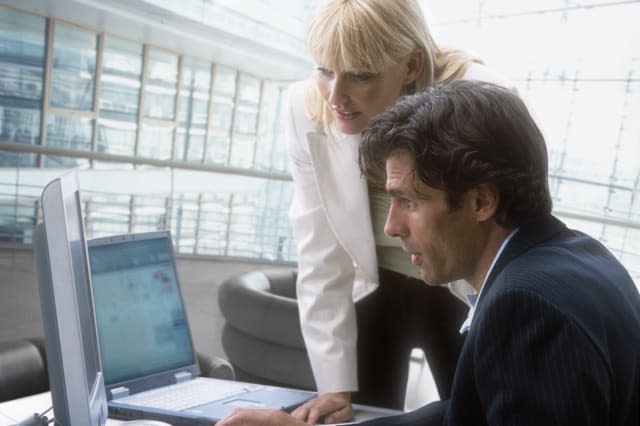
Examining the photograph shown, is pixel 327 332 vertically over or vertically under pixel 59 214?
under

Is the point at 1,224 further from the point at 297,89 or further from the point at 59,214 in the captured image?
the point at 59,214

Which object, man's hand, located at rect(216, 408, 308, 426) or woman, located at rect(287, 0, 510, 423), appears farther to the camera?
woman, located at rect(287, 0, 510, 423)

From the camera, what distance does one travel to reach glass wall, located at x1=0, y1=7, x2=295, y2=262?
2.54 meters

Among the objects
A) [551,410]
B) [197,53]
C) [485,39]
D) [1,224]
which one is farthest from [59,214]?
[485,39]

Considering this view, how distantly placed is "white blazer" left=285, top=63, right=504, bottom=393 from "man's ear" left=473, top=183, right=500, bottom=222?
0.58 metres

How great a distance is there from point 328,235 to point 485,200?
0.66 m

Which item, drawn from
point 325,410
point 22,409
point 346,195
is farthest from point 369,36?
point 22,409

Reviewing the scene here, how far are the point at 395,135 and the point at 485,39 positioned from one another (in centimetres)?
696

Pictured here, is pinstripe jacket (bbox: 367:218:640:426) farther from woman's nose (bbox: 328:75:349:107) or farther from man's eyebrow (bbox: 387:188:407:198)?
woman's nose (bbox: 328:75:349:107)

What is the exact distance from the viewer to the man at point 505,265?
596 mm

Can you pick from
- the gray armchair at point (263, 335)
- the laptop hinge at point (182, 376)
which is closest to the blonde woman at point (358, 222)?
the laptop hinge at point (182, 376)

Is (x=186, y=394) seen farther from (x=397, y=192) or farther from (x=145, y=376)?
(x=397, y=192)

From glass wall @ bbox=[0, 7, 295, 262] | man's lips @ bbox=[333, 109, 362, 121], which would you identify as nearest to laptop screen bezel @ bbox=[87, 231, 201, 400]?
man's lips @ bbox=[333, 109, 362, 121]

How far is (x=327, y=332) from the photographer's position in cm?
137
